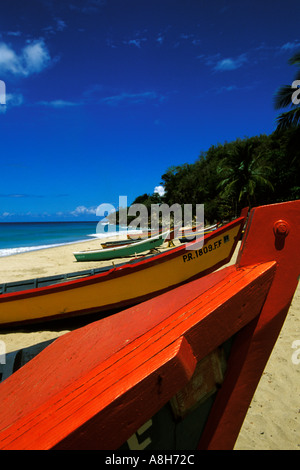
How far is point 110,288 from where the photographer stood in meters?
4.82

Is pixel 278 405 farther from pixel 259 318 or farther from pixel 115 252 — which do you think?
pixel 115 252

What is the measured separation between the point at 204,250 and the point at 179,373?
4.79 meters

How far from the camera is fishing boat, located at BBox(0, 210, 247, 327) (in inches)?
183

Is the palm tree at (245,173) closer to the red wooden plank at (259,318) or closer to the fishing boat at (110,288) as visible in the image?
the fishing boat at (110,288)

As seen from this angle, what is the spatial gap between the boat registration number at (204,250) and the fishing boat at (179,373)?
399 centimetres

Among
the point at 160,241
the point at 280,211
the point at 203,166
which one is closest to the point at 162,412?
the point at 280,211

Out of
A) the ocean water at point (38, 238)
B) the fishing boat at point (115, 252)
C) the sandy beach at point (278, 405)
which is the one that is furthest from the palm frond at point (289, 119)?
the ocean water at point (38, 238)

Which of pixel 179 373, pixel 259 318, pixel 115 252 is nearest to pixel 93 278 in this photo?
pixel 259 318

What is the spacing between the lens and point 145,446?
931 mm

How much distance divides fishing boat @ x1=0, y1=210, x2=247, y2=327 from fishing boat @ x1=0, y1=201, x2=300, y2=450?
3436 millimetres

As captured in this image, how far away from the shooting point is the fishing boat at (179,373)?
65 cm
